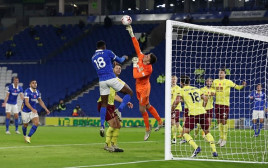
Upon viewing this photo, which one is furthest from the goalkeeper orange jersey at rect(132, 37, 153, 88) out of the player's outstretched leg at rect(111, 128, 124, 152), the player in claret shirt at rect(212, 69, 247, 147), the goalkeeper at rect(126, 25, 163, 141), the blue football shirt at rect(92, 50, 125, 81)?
the player in claret shirt at rect(212, 69, 247, 147)

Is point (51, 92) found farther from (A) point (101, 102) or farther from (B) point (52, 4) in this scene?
(A) point (101, 102)

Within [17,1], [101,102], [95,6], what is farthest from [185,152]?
[17,1]

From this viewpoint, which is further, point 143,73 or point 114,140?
point 143,73

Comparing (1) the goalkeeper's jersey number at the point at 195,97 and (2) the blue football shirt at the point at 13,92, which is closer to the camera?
(1) the goalkeeper's jersey number at the point at 195,97

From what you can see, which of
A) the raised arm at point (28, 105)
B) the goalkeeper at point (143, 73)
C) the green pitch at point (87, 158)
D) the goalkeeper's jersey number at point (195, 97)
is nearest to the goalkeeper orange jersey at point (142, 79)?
the goalkeeper at point (143, 73)

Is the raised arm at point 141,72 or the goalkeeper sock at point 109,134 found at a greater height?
the raised arm at point 141,72

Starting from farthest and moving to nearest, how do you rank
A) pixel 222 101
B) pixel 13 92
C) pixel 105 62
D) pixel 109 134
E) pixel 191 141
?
pixel 13 92 → pixel 222 101 → pixel 109 134 → pixel 105 62 → pixel 191 141

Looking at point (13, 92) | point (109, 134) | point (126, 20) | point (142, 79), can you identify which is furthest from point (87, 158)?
point (13, 92)

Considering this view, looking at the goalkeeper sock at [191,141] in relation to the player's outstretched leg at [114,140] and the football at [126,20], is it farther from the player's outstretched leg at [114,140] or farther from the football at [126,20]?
the football at [126,20]

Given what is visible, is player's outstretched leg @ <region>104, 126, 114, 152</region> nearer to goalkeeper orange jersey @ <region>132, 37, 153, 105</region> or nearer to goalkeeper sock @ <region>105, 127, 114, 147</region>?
goalkeeper sock @ <region>105, 127, 114, 147</region>

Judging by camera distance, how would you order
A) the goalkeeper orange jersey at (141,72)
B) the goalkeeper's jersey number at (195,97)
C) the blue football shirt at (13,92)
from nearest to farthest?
the goalkeeper's jersey number at (195,97)
the goalkeeper orange jersey at (141,72)
the blue football shirt at (13,92)

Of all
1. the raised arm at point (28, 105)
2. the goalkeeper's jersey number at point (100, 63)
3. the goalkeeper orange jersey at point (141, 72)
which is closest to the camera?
the goalkeeper's jersey number at point (100, 63)

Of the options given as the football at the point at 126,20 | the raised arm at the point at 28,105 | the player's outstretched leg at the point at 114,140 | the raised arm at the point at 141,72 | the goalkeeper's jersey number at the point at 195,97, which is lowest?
the player's outstretched leg at the point at 114,140

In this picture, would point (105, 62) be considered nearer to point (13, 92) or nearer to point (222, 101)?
point (222, 101)
